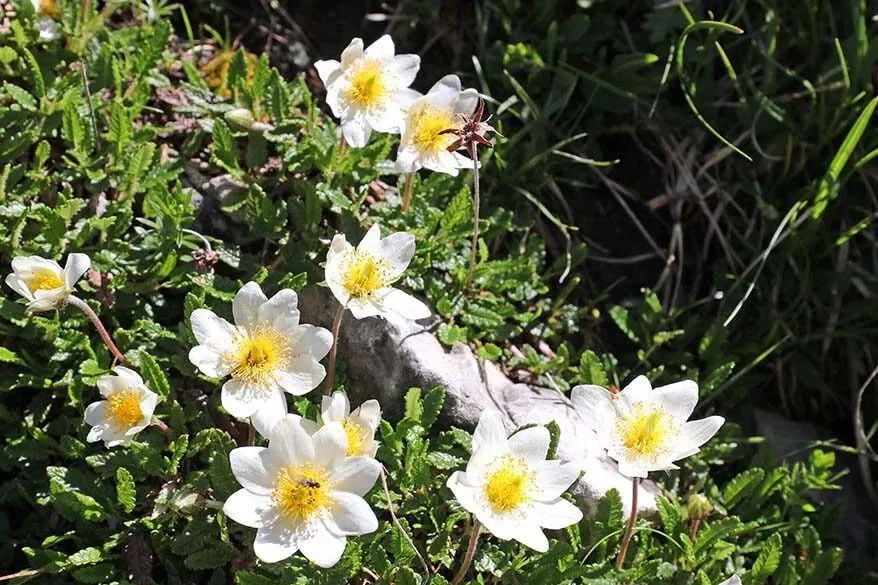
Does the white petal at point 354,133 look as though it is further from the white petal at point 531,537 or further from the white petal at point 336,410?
the white petal at point 531,537

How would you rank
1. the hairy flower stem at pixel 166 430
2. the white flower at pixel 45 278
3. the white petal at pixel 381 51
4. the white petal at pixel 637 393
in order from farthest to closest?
the white petal at pixel 381 51 < the hairy flower stem at pixel 166 430 < the white petal at pixel 637 393 < the white flower at pixel 45 278

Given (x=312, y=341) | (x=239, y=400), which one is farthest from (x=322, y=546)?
(x=312, y=341)

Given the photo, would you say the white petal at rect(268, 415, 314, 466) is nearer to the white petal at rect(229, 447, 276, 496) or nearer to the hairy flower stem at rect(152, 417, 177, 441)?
the white petal at rect(229, 447, 276, 496)

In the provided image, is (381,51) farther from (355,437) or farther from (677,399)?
(677,399)

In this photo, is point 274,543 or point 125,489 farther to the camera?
point 125,489

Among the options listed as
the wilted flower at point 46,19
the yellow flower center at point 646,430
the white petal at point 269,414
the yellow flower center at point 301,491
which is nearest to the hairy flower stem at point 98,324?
the white petal at point 269,414

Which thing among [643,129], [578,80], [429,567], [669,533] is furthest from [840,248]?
[429,567]
